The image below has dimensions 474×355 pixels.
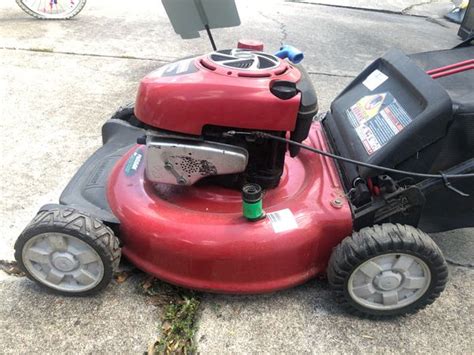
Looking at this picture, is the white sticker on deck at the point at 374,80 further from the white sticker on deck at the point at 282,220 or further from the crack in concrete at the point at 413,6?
the crack in concrete at the point at 413,6

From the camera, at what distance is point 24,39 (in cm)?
357

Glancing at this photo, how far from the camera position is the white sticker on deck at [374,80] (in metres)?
1.71

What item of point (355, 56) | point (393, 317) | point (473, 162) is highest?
point (473, 162)

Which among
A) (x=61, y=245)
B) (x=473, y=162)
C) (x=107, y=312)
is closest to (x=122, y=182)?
(x=61, y=245)

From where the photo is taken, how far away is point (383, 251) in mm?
1354

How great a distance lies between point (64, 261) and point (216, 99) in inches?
26.3

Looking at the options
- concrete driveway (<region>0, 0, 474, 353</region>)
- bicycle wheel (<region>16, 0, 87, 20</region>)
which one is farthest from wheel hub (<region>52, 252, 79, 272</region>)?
bicycle wheel (<region>16, 0, 87, 20</region>)

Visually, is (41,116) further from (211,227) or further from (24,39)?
(211,227)

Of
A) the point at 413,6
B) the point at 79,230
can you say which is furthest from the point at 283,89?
the point at 413,6

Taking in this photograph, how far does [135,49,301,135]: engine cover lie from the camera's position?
1.34 meters

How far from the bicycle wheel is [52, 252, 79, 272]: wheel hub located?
10.6 ft

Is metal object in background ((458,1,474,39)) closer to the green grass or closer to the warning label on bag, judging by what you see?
the warning label on bag

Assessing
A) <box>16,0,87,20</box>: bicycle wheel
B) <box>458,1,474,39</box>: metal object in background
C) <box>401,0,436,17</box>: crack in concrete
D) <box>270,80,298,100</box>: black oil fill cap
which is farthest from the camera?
<box>401,0,436,17</box>: crack in concrete

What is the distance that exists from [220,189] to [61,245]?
20.2 inches
